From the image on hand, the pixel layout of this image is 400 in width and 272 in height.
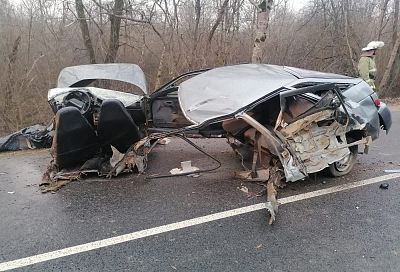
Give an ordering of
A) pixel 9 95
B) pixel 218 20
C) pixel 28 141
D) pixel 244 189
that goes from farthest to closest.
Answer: pixel 218 20
pixel 9 95
pixel 28 141
pixel 244 189

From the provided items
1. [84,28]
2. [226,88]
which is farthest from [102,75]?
[84,28]

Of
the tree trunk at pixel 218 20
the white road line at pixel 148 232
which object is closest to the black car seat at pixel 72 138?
the white road line at pixel 148 232

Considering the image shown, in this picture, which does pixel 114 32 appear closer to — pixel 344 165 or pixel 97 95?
pixel 97 95

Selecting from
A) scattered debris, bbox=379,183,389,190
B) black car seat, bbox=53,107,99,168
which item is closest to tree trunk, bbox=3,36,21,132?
black car seat, bbox=53,107,99,168

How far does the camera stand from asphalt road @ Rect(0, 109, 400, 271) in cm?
278

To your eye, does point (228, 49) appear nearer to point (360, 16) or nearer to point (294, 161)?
point (360, 16)

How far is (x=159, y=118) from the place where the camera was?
5340mm

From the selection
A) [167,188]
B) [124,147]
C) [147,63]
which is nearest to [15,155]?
[124,147]

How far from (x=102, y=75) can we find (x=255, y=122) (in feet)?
10.8

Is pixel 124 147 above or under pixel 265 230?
above

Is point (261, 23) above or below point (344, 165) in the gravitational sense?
above

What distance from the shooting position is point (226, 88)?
14.0ft

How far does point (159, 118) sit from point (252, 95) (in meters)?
1.89

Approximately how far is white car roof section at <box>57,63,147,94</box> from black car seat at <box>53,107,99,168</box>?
1.66m
